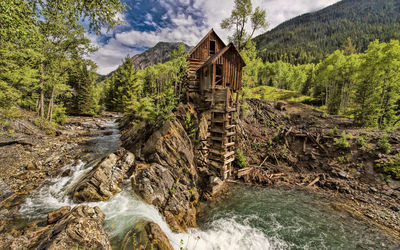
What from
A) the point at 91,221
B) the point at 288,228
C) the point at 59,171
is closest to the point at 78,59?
the point at 59,171

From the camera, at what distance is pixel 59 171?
11.9 metres

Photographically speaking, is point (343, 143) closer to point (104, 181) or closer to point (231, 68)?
point (231, 68)

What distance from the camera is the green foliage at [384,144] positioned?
14.4 metres

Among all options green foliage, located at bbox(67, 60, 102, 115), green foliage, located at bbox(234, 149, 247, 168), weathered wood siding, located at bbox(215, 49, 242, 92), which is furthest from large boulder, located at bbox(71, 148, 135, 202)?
green foliage, located at bbox(67, 60, 102, 115)

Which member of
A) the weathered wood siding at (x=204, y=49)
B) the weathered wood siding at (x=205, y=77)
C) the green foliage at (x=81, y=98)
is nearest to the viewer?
the weathered wood siding at (x=205, y=77)

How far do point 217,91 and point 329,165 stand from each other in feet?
45.3

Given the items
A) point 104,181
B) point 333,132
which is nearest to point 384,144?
point 333,132

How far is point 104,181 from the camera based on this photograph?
10031 millimetres

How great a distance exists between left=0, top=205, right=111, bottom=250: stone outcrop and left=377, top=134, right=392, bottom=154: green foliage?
906 inches

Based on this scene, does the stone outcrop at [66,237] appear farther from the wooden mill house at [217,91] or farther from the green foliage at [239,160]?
the green foliage at [239,160]

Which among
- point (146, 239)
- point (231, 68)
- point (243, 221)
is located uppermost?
point (231, 68)

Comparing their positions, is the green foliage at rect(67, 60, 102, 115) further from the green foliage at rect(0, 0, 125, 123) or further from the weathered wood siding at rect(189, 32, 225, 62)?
the weathered wood siding at rect(189, 32, 225, 62)

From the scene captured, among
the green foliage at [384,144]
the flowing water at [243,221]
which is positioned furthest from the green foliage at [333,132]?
the flowing water at [243,221]

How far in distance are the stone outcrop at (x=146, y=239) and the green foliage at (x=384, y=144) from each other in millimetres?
20594
